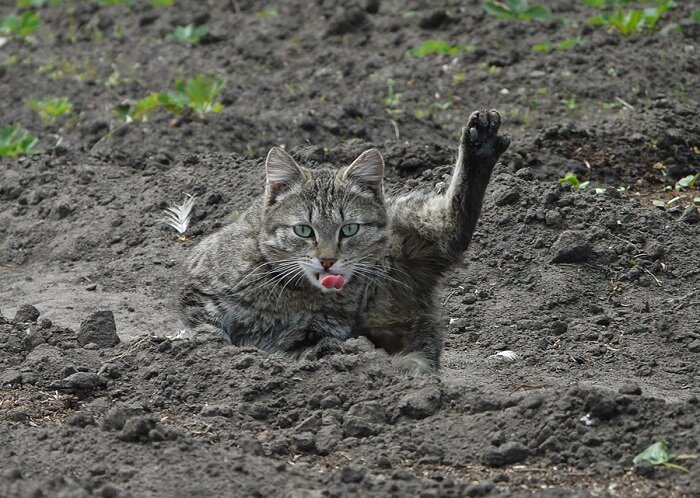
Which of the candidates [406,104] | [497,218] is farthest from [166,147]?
[497,218]

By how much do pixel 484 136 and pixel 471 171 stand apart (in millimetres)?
225

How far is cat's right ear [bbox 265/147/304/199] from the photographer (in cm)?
688

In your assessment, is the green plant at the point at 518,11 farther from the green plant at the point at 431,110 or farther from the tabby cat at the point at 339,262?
the tabby cat at the point at 339,262

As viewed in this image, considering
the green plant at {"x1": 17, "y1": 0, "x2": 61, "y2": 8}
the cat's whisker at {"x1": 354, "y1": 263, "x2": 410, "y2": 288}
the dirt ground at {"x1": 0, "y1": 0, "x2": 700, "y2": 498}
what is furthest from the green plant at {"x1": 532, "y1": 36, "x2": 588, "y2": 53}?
the green plant at {"x1": 17, "y1": 0, "x2": 61, "y2": 8}

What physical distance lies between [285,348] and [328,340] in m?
0.27

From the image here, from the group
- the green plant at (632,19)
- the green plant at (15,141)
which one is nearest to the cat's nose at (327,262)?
the green plant at (15,141)

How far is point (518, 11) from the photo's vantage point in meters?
12.0

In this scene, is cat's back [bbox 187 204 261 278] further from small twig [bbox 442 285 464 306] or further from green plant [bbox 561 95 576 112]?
green plant [bbox 561 95 576 112]

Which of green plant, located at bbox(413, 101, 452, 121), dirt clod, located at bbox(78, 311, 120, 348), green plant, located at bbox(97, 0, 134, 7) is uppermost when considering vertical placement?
dirt clod, located at bbox(78, 311, 120, 348)

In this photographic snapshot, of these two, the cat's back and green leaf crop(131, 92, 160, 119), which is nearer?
the cat's back

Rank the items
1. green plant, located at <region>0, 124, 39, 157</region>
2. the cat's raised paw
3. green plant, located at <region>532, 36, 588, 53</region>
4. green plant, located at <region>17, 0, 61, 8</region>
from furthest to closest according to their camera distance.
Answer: green plant, located at <region>17, 0, 61, 8</region> < green plant, located at <region>532, 36, 588, 53</region> < green plant, located at <region>0, 124, 39, 157</region> < the cat's raised paw

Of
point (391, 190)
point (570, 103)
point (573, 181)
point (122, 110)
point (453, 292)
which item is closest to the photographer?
point (453, 292)

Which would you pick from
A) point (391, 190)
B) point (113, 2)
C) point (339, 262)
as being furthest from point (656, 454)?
point (113, 2)

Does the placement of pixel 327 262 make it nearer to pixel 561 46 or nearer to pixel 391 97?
pixel 391 97
